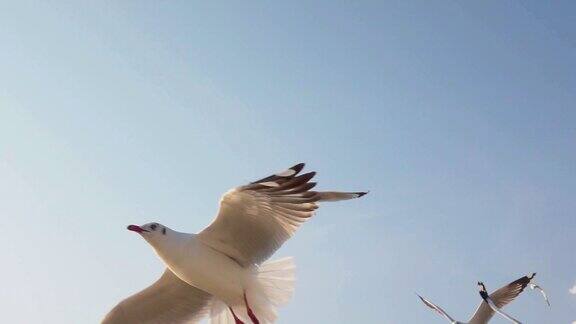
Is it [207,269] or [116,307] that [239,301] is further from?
[116,307]

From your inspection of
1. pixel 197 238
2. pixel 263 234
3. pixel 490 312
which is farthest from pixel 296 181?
pixel 490 312

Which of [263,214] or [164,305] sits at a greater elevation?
[263,214]

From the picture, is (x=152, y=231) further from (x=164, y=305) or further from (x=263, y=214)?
(x=164, y=305)

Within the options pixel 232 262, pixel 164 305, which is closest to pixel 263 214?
pixel 232 262

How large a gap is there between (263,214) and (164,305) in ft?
6.66

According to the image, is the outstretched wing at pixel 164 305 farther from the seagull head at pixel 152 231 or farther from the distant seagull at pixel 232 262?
the seagull head at pixel 152 231

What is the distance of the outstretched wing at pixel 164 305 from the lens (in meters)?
7.96

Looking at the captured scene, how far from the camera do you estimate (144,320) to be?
805cm

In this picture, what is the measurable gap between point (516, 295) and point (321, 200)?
6173 millimetres

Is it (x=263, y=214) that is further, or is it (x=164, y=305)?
(x=164, y=305)

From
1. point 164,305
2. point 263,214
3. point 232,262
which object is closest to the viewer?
point 263,214

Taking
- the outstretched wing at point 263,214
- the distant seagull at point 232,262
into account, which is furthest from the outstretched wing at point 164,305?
the outstretched wing at point 263,214

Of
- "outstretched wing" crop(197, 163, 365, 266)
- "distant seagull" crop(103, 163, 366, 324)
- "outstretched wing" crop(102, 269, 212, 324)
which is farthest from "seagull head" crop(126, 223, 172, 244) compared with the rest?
"outstretched wing" crop(102, 269, 212, 324)

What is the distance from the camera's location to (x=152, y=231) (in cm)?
709
